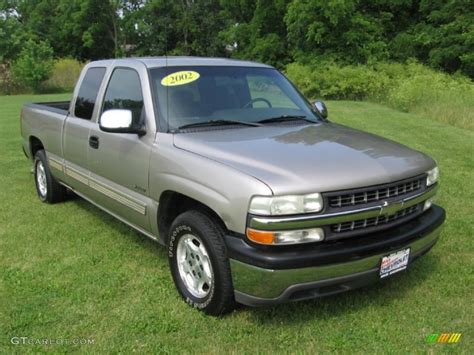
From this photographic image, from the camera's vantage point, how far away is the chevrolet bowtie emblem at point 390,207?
307cm

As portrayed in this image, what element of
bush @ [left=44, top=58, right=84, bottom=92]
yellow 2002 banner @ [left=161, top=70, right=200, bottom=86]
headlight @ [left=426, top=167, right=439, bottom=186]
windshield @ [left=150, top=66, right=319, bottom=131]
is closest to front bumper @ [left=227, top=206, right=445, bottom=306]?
headlight @ [left=426, top=167, right=439, bottom=186]

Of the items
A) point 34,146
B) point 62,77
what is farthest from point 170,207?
point 62,77

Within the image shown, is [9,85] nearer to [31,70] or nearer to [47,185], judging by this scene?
[31,70]

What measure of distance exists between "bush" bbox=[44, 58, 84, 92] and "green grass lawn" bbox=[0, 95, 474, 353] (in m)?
27.2

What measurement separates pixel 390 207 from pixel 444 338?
3.03 ft

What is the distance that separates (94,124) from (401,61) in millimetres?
28865

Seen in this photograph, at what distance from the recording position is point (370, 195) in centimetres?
304

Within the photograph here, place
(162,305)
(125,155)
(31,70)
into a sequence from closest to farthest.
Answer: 1. (162,305)
2. (125,155)
3. (31,70)

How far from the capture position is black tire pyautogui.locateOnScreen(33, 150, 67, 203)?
19.5 ft

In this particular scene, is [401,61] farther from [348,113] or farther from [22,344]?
[22,344]

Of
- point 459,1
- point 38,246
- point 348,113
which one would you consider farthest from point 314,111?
point 459,1

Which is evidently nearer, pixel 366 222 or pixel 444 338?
pixel 366 222

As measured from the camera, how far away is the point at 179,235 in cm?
350

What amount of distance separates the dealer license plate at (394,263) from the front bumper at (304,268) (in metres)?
0.05
